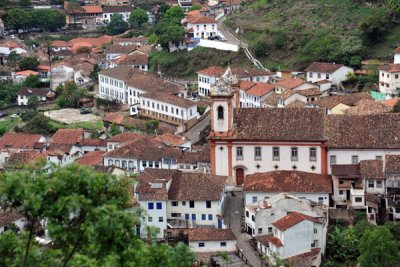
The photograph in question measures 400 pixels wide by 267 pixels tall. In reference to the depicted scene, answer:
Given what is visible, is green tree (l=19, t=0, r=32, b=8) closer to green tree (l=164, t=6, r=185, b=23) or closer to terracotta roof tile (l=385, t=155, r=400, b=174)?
green tree (l=164, t=6, r=185, b=23)

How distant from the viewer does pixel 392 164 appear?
33406 millimetres

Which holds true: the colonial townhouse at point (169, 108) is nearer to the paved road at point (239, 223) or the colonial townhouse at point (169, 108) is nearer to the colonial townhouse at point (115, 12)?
the paved road at point (239, 223)

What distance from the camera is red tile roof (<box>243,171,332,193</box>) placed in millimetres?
33594

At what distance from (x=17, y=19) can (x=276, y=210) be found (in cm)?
6091

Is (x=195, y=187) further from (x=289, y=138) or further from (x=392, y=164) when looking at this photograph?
(x=392, y=164)

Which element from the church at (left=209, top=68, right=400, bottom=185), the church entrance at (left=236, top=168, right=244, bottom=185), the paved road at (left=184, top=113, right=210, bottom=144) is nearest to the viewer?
the church at (left=209, top=68, right=400, bottom=185)

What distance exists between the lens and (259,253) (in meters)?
31.7

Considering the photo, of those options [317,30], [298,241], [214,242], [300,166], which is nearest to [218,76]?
[317,30]

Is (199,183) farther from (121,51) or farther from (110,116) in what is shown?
(121,51)

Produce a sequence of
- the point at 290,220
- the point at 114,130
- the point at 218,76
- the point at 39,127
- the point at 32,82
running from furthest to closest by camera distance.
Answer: the point at 32,82
the point at 218,76
the point at 39,127
the point at 114,130
the point at 290,220

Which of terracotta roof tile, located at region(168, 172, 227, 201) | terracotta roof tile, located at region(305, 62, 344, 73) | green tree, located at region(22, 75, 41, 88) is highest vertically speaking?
terracotta roof tile, located at region(305, 62, 344, 73)

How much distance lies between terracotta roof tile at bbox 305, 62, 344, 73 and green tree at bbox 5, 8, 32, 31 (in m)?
42.0

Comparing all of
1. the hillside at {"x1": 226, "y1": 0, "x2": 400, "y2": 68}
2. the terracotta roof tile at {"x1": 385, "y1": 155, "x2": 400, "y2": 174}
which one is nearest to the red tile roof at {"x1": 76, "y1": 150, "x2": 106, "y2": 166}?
the terracotta roof tile at {"x1": 385, "y1": 155, "x2": 400, "y2": 174}

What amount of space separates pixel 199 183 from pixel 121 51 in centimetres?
4136
